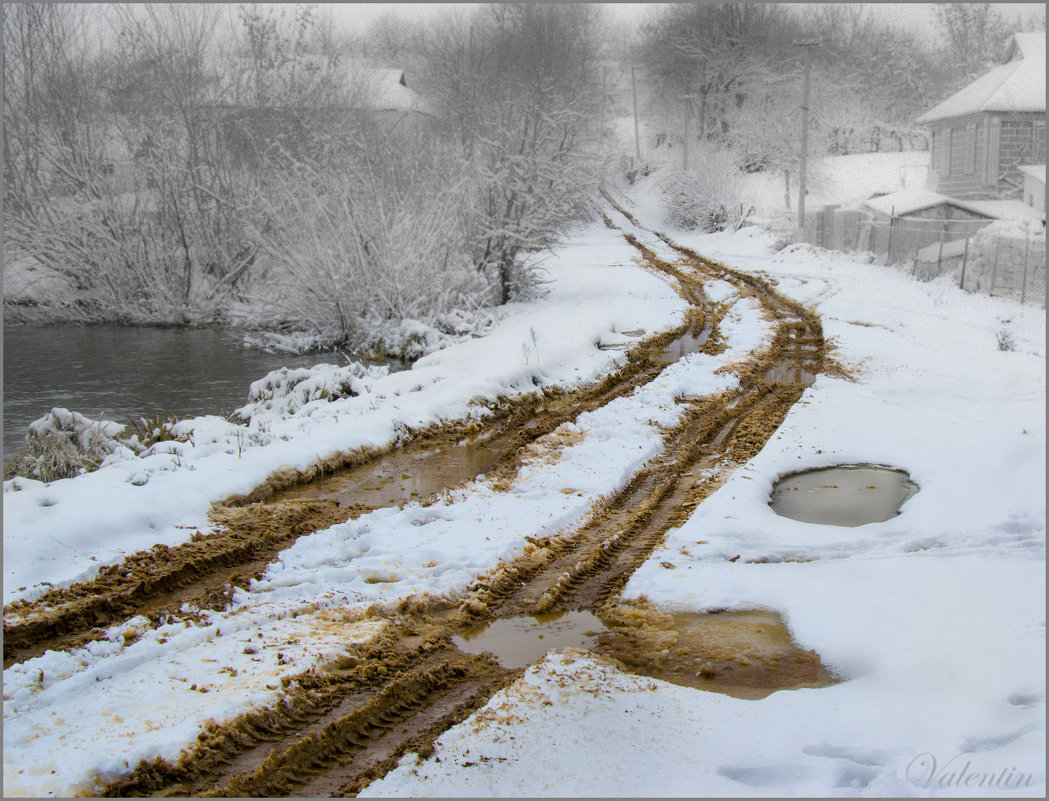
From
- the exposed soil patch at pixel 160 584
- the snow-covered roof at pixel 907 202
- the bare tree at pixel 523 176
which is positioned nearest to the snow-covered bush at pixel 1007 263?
the snow-covered roof at pixel 907 202

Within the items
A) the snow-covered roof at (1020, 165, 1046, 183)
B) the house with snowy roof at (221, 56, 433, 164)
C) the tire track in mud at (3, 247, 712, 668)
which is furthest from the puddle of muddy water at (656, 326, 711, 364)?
the snow-covered roof at (1020, 165, 1046, 183)

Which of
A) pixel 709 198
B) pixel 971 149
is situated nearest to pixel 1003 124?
pixel 971 149

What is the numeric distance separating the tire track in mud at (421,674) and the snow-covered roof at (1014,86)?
80.7 ft

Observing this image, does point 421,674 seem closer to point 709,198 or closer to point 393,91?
point 709,198

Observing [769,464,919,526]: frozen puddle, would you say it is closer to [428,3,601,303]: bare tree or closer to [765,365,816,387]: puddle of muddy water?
[765,365,816,387]: puddle of muddy water

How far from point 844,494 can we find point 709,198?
3254 centimetres

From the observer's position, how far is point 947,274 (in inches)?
761

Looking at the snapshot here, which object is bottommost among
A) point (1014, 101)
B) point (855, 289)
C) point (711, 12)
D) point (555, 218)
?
point (855, 289)

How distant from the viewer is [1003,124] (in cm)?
2780

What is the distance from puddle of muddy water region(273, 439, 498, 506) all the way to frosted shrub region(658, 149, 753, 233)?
29.0 m

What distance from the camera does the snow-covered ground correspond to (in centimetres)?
339

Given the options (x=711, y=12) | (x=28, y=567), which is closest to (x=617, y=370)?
(x=28, y=567)

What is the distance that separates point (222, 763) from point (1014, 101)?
30680 millimetres

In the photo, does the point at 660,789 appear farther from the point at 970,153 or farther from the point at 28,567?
the point at 970,153
